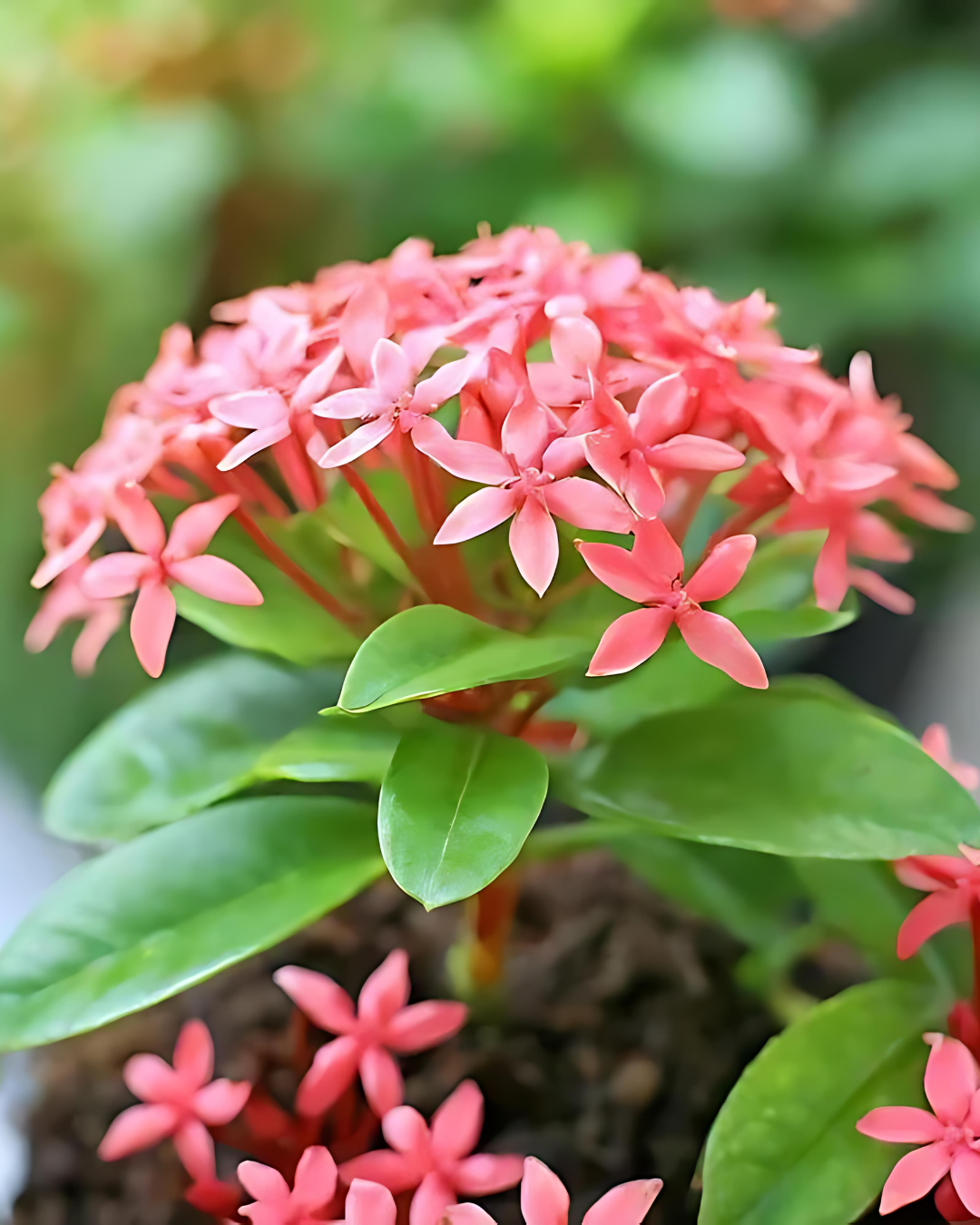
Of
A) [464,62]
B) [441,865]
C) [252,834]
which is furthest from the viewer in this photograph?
[464,62]

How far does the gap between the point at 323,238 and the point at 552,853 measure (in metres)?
0.73

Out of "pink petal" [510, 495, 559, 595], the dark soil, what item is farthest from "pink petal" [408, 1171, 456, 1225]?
"pink petal" [510, 495, 559, 595]

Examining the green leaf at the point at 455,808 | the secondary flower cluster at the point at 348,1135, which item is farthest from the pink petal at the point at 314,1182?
the green leaf at the point at 455,808

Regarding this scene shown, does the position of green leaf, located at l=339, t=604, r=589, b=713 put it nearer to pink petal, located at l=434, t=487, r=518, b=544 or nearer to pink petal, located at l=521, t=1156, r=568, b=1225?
pink petal, located at l=434, t=487, r=518, b=544

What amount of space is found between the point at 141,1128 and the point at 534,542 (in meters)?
0.28

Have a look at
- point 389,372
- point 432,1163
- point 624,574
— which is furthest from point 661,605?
point 432,1163

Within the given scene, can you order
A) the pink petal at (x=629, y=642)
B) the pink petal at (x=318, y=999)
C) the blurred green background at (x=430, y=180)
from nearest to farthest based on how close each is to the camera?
the pink petal at (x=629, y=642) < the pink petal at (x=318, y=999) < the blurred green background at (x=430, y=180)

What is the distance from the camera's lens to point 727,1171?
356mm

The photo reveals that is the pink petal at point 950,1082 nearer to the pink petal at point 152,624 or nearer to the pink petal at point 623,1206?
the pink petal at point 623,1206

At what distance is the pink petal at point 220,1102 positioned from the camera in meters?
0.41

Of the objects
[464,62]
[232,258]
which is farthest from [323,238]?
[464,62]

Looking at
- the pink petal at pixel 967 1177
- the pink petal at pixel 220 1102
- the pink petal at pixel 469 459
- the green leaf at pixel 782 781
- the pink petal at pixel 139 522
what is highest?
the pink petal at pixel 469 459

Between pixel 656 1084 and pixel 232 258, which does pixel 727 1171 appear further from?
pixel 232 258

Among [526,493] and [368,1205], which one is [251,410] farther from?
[368,1205]
